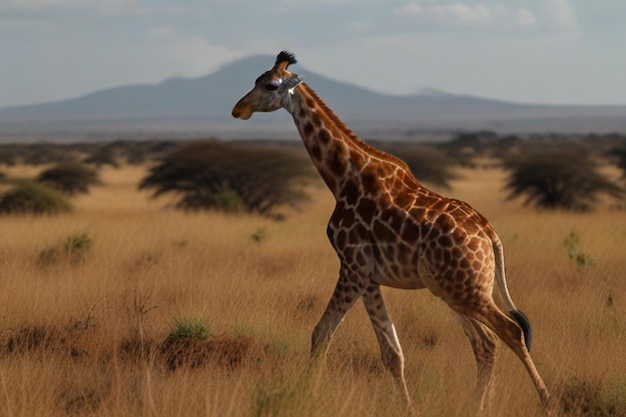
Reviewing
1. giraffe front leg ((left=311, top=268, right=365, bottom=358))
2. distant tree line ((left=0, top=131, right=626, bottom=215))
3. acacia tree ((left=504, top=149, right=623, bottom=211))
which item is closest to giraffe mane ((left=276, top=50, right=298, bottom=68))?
giraffe front leg ((left=311, top=268, right=365, bottom=358))

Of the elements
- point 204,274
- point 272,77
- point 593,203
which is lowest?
point 593,203

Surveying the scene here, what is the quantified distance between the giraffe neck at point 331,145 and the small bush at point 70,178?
25.2m

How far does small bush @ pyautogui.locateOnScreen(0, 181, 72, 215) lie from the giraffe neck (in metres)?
15.2

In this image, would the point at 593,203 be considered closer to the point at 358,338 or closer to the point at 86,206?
the point at 86,206

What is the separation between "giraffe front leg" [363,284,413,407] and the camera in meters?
6.89

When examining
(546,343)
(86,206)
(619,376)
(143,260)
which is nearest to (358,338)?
(546,343)

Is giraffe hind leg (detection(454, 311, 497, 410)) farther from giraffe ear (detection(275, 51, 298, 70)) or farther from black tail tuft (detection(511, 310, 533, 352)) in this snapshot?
giraffe ear (detection(275, 51, 298, 70))

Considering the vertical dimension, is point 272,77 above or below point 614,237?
above

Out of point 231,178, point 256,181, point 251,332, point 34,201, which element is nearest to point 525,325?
point 251,332

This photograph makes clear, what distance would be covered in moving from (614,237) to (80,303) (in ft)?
29.1

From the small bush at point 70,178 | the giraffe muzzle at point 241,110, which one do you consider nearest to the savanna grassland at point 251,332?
the giraffe muzzle at point 241,110

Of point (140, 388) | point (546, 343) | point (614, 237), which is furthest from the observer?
point (614, 237)

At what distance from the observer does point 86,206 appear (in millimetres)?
26688

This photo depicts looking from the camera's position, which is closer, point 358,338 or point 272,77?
point 272,77
